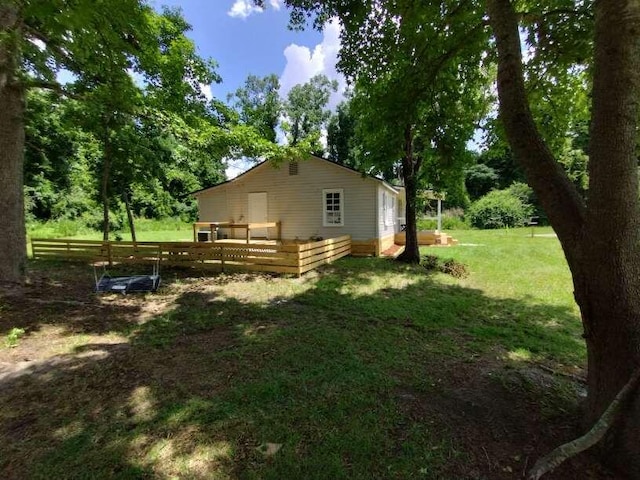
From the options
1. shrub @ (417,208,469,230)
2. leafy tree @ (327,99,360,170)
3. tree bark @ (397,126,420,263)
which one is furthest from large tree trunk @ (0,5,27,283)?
leafy tree @ (327,99,360,170)

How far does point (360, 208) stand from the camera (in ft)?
46.6

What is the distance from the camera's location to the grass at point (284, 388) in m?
2.52

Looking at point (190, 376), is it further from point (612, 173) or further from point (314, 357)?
point (612, 173)

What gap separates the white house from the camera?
14117 mm

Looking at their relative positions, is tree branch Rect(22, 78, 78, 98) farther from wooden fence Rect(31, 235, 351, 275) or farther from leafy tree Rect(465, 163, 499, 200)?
leafy tree Rect(465, 163, 499, 200)

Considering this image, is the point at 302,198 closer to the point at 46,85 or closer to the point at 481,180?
the point at 46,85

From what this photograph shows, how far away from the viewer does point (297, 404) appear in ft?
10.5

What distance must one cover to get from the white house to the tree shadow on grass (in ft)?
28.8

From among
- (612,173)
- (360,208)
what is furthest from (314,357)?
(360,208)

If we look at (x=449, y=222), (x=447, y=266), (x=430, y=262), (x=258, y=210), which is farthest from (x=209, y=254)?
(x=449, y=222)

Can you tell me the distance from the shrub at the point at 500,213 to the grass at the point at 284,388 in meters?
23.5

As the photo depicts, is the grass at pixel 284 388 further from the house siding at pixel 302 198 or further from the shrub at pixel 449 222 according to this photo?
the shrub at pixel 449 222

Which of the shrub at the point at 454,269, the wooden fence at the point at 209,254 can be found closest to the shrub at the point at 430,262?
the shrub at the point at 454,269

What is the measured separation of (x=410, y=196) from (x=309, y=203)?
484 centimetres
